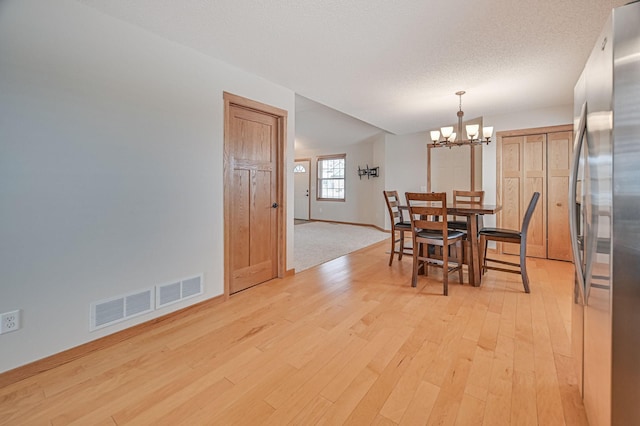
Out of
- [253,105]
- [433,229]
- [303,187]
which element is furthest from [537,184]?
[303,187]

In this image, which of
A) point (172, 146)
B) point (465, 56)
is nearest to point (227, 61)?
point (172, 146)

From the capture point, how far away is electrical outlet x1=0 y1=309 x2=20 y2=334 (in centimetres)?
161

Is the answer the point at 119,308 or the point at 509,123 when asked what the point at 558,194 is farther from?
the point at 119,308

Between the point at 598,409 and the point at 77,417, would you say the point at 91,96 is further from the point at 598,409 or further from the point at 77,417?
the point at 598,409

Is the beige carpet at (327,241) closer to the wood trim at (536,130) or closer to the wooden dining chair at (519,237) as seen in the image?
the wooden dining chair at (519,237)

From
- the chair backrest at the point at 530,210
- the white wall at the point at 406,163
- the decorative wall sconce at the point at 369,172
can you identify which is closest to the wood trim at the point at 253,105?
the chair backrest at the point at 530,210

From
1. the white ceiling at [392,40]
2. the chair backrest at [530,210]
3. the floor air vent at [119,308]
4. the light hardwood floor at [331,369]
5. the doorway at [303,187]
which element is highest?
the white ceiling at [392,40]

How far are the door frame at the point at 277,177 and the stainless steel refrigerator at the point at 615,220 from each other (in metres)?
2.58

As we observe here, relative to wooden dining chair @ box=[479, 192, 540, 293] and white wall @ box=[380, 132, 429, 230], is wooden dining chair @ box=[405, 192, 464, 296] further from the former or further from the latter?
white wall @ box=[380, 132, 429, 230]

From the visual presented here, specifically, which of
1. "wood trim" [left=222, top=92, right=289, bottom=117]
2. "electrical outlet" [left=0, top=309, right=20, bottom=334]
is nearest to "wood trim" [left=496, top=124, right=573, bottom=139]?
"wood trim" [left=222, top=92, right=289, bottom=117]

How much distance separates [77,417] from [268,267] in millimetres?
2089

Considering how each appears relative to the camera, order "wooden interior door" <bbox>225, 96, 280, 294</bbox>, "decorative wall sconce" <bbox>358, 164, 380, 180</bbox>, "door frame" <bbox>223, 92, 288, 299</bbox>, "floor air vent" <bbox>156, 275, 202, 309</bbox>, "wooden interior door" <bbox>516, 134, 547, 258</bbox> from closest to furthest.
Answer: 1. "floor air vent" <bbox>156, 275, 202, 309</bbox>
2. "door frame" <bbox>223, 92, 288, 299</bbox>
3. "wooden interior door" <bbox>225, 96, 280, 294</bbox>
4. "wooden interior door" <bbox>516, 134, 547, 258</bbox>
5. "decorative wall sconce" <bbox>358, 164, 380, 180</bbox>

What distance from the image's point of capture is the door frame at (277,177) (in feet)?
9.08

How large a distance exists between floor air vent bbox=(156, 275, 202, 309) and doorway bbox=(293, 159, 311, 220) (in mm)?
6860
